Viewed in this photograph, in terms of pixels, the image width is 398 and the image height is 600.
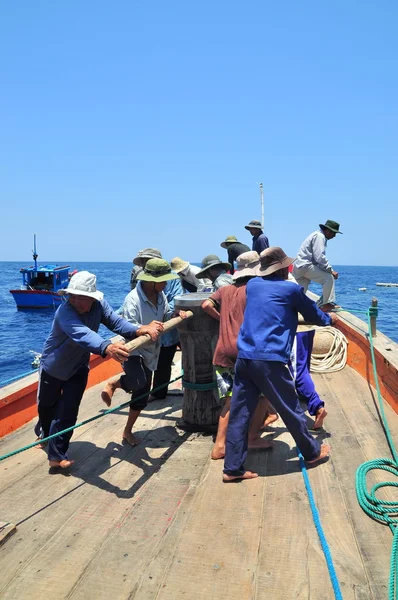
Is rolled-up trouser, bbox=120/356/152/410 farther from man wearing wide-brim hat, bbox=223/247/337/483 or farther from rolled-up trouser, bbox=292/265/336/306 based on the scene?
rolled-up trouser, bbox=292/265/336/306

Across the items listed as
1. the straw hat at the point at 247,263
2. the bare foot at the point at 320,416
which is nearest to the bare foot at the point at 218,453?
the bare foot at the point at 320,416

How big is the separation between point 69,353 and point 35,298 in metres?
32.3

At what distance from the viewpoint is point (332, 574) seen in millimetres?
2217

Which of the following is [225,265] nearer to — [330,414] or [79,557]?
[330,414]

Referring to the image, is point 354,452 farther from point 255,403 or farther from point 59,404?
point 59,404

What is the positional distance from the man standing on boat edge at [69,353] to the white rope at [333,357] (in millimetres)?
3287

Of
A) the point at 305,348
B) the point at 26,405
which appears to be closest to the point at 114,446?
the point at 26,405

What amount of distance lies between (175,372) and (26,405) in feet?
7.42

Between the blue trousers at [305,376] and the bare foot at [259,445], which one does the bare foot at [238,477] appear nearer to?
the bare foot at [259,445]

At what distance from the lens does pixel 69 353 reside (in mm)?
3551

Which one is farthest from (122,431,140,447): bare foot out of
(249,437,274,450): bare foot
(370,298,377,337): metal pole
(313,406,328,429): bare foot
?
(370,298,377,337): metal pole

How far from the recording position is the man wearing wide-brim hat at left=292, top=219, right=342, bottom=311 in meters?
6.57

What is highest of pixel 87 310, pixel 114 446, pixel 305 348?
pixel 87 310

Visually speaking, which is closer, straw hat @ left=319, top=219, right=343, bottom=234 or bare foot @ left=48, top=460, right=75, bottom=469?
bare foot @ left=48, top=460, right=75, bottom=469
